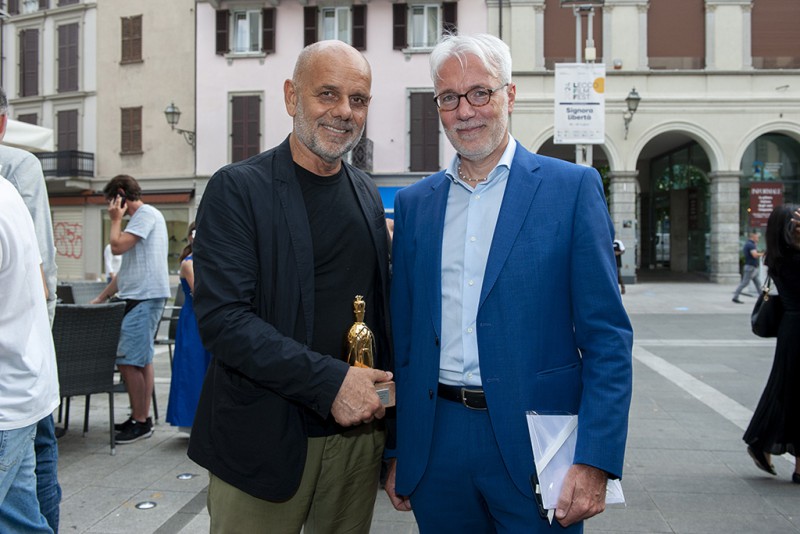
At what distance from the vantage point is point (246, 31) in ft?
76.1

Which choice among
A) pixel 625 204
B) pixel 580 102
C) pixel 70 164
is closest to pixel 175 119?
pixel 70 164

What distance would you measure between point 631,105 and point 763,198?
6575mm

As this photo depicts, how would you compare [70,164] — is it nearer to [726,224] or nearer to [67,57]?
[67,57]

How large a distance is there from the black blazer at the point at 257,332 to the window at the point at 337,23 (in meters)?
21.9

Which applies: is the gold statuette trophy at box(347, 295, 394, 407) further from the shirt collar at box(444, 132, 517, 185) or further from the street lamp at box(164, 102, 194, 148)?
the street lamp at box(164, 102, 194, 148)


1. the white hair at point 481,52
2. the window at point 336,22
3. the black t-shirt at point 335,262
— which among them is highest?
the window at point 336,22

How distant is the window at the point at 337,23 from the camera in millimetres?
22594

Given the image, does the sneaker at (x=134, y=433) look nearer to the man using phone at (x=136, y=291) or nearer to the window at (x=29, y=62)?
the man using phone at (x=136, y=291)

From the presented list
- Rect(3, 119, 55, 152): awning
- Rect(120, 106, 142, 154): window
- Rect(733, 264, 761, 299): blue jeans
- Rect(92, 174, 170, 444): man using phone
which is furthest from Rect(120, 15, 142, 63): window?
Rect(92, 174, 170, 444): man using phone

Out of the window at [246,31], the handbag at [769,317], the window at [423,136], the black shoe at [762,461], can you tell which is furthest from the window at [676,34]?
the black shoe at [762,461]

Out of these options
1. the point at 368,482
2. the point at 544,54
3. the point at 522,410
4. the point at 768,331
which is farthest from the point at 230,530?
the point at 544,54

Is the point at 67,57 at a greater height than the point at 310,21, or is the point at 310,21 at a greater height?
the point at 310,21

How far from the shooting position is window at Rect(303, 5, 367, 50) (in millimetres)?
22594

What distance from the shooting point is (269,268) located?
1892 mm
